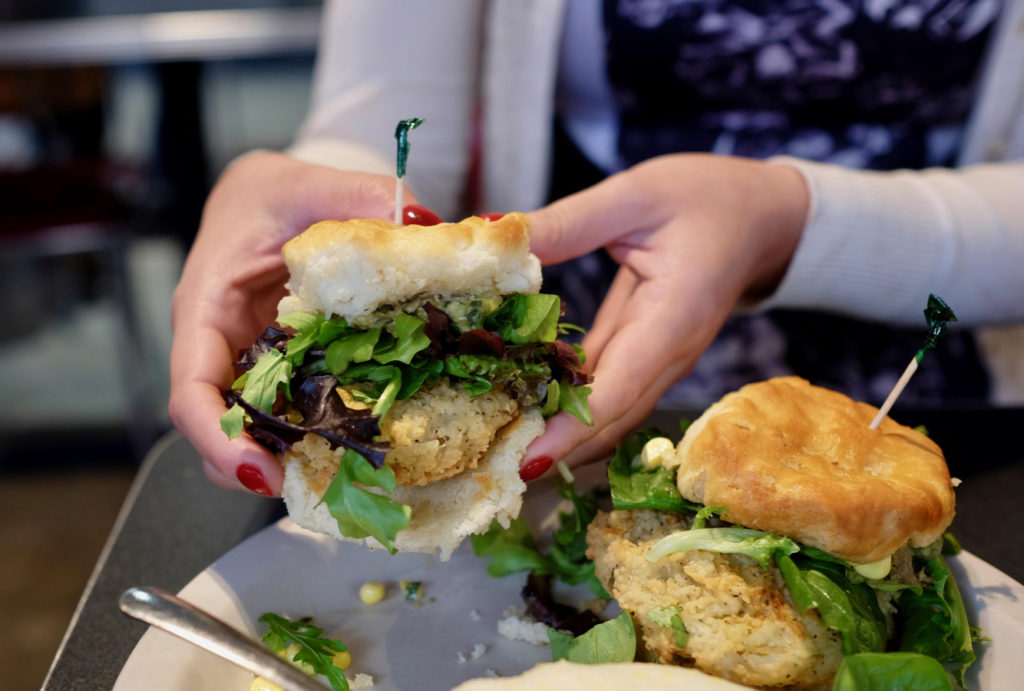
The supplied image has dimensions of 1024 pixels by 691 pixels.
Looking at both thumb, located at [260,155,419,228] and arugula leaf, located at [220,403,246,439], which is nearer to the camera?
arugula leaf, located at [220,403,246,439]

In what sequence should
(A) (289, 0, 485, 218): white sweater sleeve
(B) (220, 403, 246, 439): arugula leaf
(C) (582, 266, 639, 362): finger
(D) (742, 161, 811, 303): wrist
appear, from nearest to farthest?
(B) (220, 403, 246, 439): arugula leaf, (C) (582, 266, 639, 362): finger, (D) (742, 161, 811, 303): wrist, (A) (289, 0, 485, 218): white sweater sleeve

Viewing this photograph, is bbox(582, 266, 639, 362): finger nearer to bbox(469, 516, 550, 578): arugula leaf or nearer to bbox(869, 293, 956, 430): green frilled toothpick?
bbox(469, 516, 550, 578): arugula leaf

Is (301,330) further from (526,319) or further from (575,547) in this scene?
(575,547)

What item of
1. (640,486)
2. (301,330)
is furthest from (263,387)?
(640,486)

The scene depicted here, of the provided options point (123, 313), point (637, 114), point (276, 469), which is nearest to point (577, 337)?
point (637, 114)

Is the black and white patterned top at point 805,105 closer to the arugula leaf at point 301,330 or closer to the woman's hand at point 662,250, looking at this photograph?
the woman's hand at point 662,250

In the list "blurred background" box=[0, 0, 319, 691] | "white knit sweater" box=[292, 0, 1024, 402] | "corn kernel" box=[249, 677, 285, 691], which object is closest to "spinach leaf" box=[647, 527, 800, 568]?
"corn kernel" box=[249, 677, 285, 691]

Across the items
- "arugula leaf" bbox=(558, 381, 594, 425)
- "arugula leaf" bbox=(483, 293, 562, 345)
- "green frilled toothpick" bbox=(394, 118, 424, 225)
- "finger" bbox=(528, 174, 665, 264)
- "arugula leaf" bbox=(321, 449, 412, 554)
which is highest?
"green frilled toothpick" bbox=(394, 118, 424, 225)

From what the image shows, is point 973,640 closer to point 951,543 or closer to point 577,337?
point 951,543
